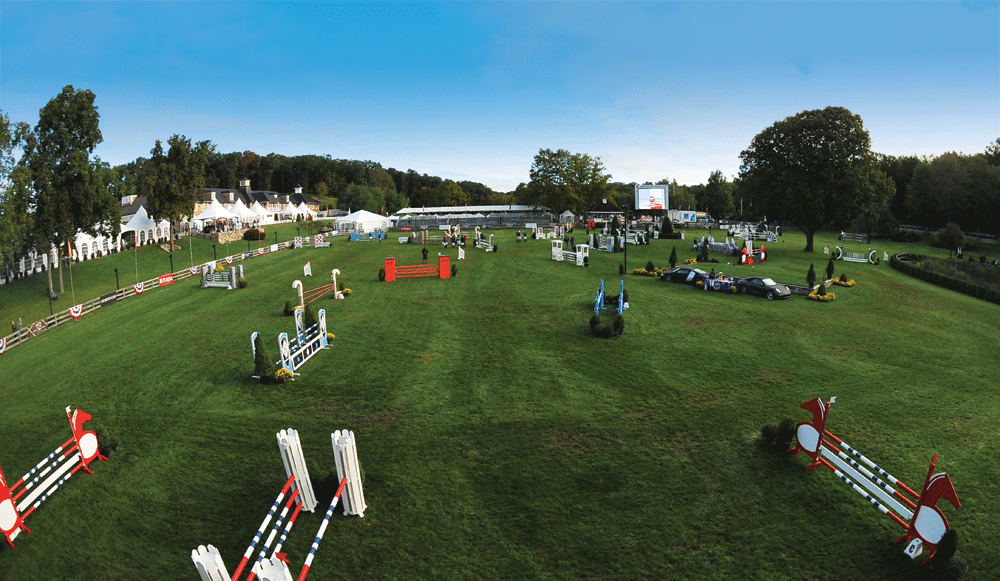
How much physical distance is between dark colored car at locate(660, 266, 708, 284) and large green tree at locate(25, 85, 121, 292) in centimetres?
4344

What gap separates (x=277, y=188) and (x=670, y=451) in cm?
15449

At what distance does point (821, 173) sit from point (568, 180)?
50.0 meters

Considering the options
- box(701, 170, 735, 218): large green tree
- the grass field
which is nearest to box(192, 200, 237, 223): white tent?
the grass field

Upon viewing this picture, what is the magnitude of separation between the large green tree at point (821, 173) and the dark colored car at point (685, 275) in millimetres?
17931

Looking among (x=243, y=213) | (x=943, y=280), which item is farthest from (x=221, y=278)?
(x=943, y=280)

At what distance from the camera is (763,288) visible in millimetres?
27750

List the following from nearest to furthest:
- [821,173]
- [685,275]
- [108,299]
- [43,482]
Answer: [43,482] → [685,275] → [108,299] → [821,173]

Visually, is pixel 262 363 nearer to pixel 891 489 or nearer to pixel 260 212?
pixel 891 489

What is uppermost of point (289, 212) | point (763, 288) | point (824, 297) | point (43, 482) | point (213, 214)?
point (289, 212)

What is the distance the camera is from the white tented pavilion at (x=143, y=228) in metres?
55.7

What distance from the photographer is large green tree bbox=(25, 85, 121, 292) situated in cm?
3866

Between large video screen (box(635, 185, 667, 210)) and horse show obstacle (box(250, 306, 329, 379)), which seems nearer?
horse show obstacle (box(250, 306, 329, 379))

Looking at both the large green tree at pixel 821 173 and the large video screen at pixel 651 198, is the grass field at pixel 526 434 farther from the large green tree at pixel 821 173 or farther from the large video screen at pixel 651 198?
the large video screen at pixel 651 198

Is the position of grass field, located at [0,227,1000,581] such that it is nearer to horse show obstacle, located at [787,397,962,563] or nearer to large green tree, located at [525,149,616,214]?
horse show obstacle, located at [787,397,962,563]
